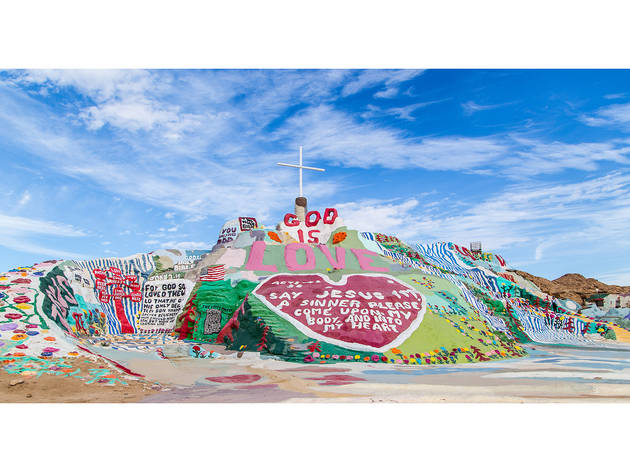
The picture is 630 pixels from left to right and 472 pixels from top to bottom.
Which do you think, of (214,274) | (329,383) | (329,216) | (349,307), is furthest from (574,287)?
(329,383)

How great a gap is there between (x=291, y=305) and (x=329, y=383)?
4.39 metres

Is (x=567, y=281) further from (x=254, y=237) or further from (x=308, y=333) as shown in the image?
(x=308, y=333)

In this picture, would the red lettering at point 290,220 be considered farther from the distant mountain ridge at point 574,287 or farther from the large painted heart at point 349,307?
the distant mountain ridge at point 574,287

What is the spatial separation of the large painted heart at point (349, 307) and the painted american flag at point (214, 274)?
265 cm

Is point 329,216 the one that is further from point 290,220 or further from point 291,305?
point 291,305

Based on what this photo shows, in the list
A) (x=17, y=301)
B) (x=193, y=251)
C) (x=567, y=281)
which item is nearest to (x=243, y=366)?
(x=17, y=301)

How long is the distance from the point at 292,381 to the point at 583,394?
5.33 meters

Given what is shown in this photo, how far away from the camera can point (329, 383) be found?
8383mm

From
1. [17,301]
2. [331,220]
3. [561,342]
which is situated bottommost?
[561,342]

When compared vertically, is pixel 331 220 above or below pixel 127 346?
above

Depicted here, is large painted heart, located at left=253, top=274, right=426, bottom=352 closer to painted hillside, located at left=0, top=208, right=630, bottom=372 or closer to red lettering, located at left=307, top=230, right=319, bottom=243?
painted hillside, located at left=0, top=208, right=630, bottom=372

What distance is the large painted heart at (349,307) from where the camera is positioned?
1145 cm

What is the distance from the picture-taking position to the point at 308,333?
38.0ft

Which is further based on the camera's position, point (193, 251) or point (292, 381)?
point (193, 251)
